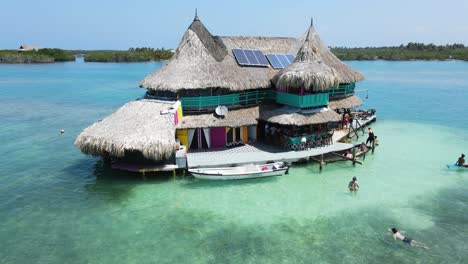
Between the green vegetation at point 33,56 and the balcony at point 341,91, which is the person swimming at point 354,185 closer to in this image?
the balcony at point 341,91

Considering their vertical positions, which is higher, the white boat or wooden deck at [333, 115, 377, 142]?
wooden deck at [333, 115, 377, 142]

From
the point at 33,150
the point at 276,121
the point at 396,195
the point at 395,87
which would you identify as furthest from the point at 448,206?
the point at 395,87

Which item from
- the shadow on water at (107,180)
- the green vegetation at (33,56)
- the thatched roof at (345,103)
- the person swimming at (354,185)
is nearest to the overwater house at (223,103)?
the shadow on water at (107,180)

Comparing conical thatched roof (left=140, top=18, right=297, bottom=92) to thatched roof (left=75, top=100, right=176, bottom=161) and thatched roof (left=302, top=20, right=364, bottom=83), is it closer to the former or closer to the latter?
thatched roof (left=75, top=100, right=176, bottom=161)

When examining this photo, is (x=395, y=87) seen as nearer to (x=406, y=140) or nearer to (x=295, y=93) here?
(x=406, y=140)

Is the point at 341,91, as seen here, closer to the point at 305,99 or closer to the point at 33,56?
the point at 305,99

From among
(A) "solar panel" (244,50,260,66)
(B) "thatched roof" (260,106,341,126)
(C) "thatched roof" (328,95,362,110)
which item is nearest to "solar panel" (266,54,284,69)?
(A) "solar panel" (244,50,260,66)
